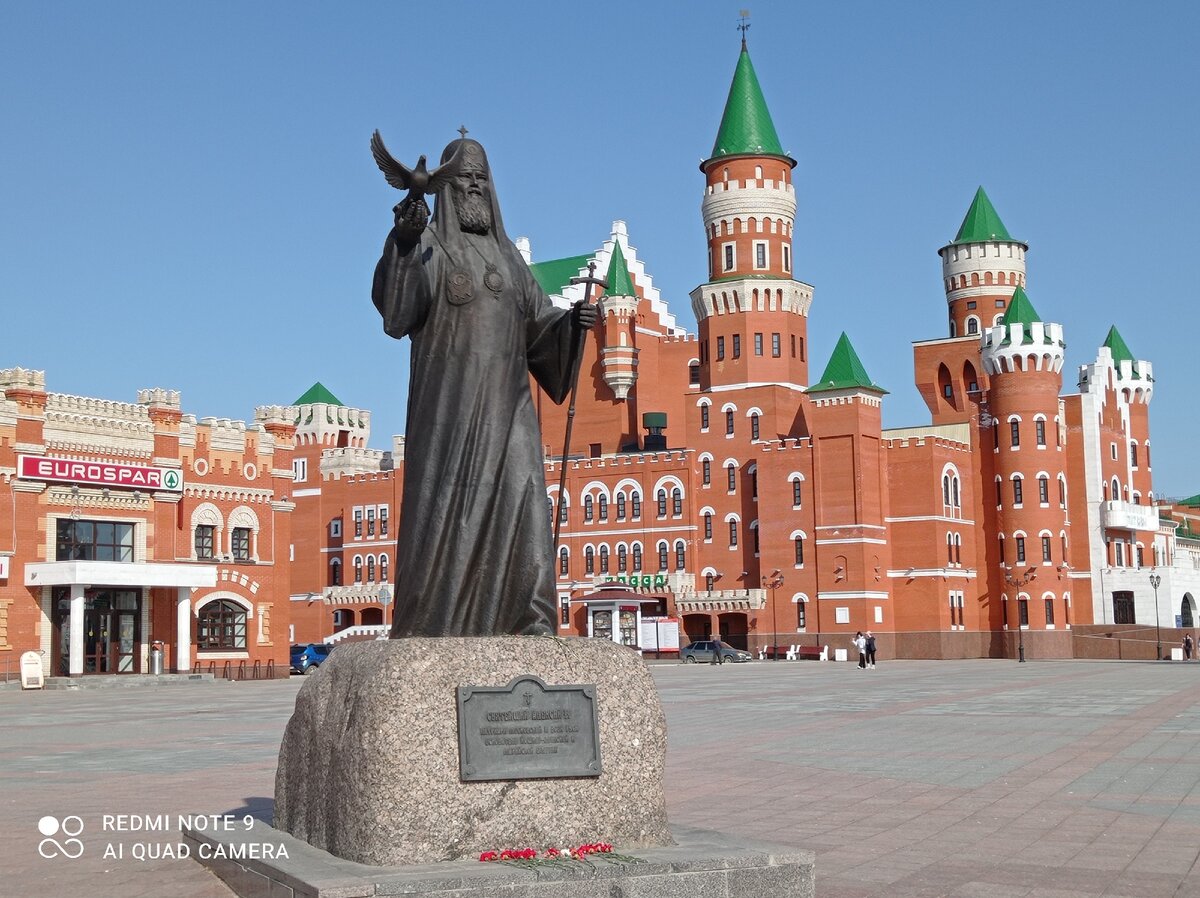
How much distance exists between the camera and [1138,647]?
66.3 m

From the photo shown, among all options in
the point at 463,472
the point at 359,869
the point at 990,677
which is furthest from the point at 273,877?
the point at 990,677

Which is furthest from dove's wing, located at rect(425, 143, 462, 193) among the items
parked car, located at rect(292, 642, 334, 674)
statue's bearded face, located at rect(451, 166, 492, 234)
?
parked car, located at rect(292, 642, 334, 674)

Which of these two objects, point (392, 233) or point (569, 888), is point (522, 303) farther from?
point (569, 888)

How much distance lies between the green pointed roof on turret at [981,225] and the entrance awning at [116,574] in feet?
162

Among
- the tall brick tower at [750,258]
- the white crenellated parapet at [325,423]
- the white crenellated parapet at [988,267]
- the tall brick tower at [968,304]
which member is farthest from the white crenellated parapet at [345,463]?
the white crenellated parapet at [988,267]

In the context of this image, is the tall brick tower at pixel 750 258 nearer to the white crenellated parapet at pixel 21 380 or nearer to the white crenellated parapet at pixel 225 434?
the white crenellated parapet at pixel 225 434

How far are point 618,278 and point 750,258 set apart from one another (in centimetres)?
1091

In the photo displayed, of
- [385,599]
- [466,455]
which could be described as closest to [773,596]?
[385,599]

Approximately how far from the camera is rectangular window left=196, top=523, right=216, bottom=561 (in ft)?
163

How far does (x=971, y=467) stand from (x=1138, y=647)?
38.1ft

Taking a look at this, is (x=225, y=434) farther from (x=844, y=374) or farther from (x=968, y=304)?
(x=968, y=304)

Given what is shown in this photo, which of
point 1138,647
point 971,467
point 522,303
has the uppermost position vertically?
point 971,467

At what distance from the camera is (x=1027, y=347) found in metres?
69.4

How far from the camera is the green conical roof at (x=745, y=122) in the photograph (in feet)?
239
